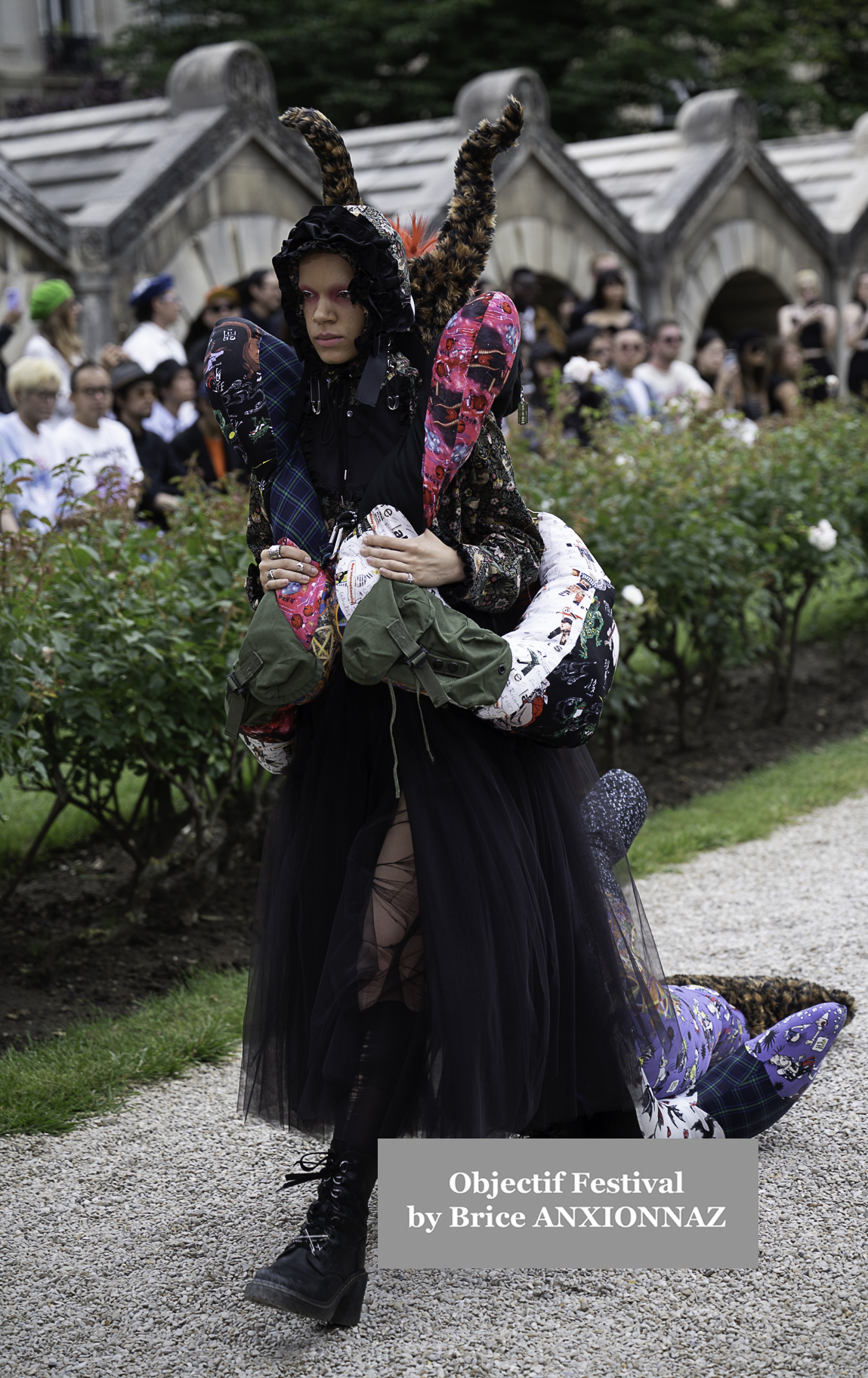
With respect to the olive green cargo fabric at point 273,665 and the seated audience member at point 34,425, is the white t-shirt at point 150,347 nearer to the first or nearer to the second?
the seated audience member at point 34,425

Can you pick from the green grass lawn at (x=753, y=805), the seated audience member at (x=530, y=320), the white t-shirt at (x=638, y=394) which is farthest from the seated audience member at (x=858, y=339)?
the green grass lawn at (x=753, y=805)

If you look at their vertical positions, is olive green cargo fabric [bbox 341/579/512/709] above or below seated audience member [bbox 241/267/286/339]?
below

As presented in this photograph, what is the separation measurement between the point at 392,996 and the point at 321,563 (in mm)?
837

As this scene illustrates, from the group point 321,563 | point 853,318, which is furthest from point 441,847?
point 853,318

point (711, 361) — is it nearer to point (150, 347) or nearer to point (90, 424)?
point (150, 347)

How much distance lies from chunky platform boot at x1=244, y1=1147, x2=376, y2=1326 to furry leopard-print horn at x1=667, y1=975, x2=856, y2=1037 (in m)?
1.15

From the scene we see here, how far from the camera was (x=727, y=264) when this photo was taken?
1788 cm

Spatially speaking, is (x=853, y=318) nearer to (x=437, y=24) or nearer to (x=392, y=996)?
(x=392, y=996)

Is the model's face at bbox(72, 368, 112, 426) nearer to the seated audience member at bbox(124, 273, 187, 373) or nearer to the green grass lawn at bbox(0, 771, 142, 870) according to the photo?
the green grass lawn at bbox(0, 771, 142, 870)

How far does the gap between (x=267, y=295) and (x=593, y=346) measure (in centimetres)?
218

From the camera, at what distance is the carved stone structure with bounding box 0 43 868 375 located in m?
11.7

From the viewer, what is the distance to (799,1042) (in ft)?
10.5

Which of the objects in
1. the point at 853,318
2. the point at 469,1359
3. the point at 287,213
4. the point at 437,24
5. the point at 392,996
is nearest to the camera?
the point at 469,1359

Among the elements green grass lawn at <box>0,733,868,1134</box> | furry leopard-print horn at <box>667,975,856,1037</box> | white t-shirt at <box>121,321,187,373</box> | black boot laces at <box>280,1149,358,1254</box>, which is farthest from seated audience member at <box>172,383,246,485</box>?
black boot laces at <box>280,1149,358,1254</box>
